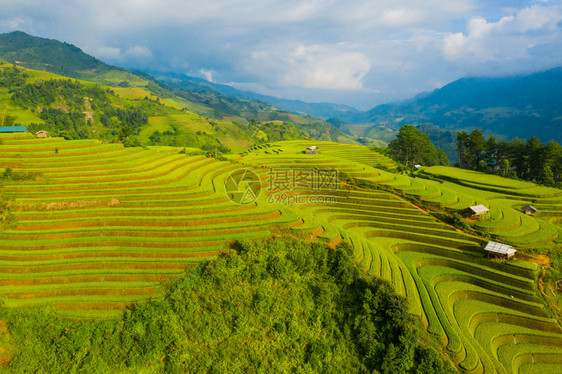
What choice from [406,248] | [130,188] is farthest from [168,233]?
[406,248]

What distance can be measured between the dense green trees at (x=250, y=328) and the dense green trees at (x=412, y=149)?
4701 cm

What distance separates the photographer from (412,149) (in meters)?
59.2

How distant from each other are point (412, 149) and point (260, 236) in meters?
50.9

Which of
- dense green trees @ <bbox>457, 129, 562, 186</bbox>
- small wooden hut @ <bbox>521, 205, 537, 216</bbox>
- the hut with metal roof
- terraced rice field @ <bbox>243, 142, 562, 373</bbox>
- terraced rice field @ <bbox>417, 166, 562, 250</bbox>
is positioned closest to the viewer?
terraced rice field @ <bbox>243, 142, 562, 373</bbox>

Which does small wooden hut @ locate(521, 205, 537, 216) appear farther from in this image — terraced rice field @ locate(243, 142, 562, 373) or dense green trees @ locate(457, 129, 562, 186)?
dense green trees @ locate(457, 129, 562, 186)

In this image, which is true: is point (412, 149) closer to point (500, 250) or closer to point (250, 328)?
point (500, 250)

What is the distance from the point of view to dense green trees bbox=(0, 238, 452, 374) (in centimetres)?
Result: 1565

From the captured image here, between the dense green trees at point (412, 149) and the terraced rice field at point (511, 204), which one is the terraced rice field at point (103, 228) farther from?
the dense green trees at point (412, 149)

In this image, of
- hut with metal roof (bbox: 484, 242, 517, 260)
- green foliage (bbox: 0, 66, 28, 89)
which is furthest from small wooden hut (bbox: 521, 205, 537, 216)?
green foliage (bbox: 0, 66, 28, 89)

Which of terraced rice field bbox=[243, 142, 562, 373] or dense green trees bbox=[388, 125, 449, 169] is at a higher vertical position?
dense green trees bbox=[388, 125, 449, 169]

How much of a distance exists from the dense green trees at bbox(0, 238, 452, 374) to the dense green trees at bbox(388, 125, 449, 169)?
154 ft

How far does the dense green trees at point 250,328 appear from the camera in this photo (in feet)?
51.3

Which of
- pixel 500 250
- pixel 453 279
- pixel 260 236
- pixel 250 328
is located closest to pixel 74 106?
pixel 260 236

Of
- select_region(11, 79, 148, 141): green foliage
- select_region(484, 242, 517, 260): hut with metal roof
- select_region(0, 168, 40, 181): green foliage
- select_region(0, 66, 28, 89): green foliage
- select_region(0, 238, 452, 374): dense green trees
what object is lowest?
select_region(0, 238, 452, 374): dense green trees
